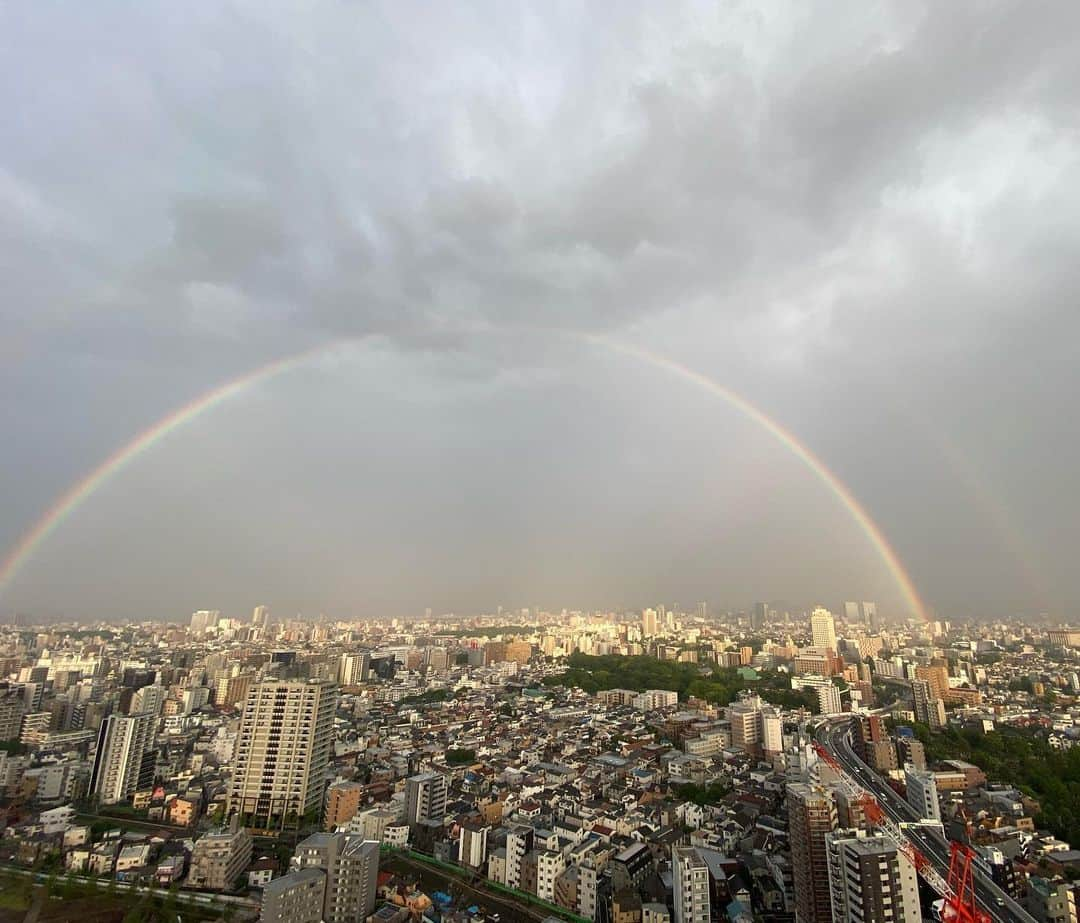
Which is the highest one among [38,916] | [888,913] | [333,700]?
[333,700]

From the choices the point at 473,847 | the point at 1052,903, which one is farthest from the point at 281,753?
the point at 1052,903

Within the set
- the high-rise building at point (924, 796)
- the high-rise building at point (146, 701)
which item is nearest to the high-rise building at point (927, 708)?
the high-rise building at point (924, 796)

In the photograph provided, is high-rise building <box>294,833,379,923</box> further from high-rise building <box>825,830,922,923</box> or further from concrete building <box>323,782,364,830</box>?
high-rise building <box>825,830,922,923</box>

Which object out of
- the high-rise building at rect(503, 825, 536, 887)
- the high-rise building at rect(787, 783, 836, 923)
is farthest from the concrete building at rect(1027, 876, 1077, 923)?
the high-rise building at rect(503, 825, 536, 887)

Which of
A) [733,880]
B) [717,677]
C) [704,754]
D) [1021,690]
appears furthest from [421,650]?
[733,880]

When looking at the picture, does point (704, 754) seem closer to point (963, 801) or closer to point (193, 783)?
point (963, 801)

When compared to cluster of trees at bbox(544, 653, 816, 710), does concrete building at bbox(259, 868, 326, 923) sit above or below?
below
